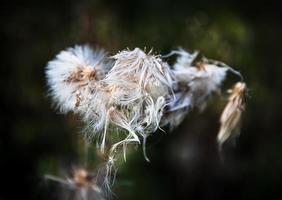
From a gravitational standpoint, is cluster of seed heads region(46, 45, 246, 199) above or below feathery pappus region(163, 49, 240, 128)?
below

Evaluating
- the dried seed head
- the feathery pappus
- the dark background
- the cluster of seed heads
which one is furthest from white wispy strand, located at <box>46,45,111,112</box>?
the dark background

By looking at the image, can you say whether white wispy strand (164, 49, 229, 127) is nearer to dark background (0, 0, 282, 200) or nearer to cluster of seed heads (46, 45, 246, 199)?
cluster of seed heads (46, 45, 246, 199)

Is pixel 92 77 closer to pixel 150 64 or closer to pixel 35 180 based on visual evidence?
pixel 150 64

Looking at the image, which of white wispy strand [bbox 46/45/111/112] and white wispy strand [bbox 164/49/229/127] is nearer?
white wispy strand [bbox 46/45/111/112]

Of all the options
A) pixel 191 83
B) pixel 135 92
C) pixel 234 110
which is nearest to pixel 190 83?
pixel 191 83

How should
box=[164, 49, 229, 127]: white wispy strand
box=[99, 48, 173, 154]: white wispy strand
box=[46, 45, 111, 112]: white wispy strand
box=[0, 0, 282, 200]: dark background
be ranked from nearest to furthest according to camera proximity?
box=[99, 48, 173, 154]: white wispy strand → box=[46, 45, 111, 112]: white wispy strand → box=[164, 49, 229, 127]: white wispy strand → box=[0, 0, 282, 200]: dark background

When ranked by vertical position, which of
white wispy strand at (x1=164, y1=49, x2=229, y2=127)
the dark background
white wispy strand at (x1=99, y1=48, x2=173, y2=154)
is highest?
the dark background

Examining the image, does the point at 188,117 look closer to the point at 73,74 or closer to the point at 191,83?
the point at 191,83
